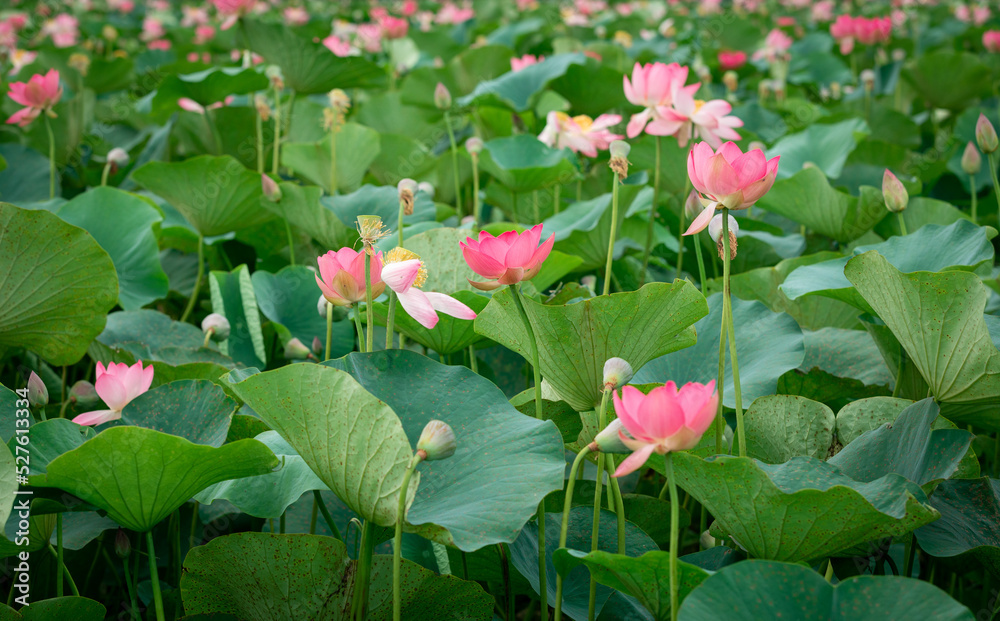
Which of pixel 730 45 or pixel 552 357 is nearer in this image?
pixel 552 357

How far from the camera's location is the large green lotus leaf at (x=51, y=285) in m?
1.03

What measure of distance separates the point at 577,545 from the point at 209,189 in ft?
3.52

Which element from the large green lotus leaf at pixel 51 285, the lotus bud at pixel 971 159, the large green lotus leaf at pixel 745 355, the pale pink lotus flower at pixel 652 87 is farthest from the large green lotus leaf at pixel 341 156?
the lotus bud at pixel 971 159

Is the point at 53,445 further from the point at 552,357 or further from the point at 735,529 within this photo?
the point at 735,529

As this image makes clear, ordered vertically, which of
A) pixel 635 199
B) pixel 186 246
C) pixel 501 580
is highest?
pixel 635 199

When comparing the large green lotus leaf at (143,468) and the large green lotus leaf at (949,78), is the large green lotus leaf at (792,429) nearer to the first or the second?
the large green lotus leaf at (143,468)

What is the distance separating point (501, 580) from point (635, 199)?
2.85ft

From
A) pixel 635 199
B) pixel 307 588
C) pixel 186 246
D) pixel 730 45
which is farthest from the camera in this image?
pixel 730 45

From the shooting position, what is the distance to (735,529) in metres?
0.75

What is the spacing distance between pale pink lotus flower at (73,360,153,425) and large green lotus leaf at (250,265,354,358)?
1.30ft

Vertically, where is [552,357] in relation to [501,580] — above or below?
above

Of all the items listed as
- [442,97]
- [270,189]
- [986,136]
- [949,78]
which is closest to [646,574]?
[270,189]

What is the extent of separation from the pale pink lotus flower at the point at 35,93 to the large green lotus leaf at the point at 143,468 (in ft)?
3.74

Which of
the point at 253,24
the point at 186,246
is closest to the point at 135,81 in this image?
the point at 253,24
